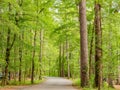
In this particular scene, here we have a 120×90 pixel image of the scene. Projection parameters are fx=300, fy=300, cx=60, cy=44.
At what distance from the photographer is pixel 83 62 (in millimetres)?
24047

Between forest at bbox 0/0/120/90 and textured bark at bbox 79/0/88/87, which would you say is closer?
forest at bbox 0/0/120/90

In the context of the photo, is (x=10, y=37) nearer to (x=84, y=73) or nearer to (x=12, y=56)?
(x=12, y=56)

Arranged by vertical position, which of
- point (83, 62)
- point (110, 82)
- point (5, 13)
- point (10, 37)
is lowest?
point (110, 82)

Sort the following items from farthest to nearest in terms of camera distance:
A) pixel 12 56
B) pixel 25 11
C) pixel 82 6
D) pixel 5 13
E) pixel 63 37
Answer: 1. pixel 63 37
2. pixel 12 56
3. pixel 25 11
4. pixel 5 13
5. pixel 82 6

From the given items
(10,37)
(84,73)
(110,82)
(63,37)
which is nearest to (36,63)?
(63,37)

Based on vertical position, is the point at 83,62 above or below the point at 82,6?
below

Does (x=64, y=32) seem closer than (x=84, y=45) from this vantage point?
No

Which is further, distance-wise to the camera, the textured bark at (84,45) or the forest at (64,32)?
the textured bark at (84,45)

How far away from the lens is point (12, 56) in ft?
98.8

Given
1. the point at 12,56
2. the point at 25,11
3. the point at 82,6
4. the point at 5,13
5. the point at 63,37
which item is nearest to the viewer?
the point at 82,6

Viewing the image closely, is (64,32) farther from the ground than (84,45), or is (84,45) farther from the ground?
(64,32)

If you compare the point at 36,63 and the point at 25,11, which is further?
the point at 36,63

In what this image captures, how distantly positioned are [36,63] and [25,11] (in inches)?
346

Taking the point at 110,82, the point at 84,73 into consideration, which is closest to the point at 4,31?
the point at 84,73
